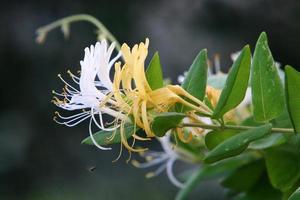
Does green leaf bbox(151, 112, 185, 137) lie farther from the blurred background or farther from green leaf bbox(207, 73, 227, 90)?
the blurred background

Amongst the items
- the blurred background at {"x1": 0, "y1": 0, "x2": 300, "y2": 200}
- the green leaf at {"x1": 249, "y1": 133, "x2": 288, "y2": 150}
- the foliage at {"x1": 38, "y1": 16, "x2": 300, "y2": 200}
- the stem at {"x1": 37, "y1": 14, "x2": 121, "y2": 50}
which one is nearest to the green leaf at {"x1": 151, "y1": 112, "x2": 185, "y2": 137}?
the foliage at {"x1": 38, "y1": 16, "x2": 300, "y2": 200}

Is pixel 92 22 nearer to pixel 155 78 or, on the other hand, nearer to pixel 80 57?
pixel 155 78

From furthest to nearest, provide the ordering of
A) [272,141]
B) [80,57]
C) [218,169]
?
[80,57], [218,169], [272,141]

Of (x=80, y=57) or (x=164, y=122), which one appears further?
(x=80, y=57)

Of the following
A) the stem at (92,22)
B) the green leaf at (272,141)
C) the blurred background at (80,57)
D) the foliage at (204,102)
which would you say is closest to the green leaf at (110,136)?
the foliage at (204,102)

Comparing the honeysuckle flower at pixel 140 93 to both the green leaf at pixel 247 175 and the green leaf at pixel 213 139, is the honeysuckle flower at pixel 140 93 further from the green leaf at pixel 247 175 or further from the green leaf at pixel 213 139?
the green leaf at pixel 247 175

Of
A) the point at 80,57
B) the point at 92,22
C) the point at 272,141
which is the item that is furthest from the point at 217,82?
the point at 80,57
